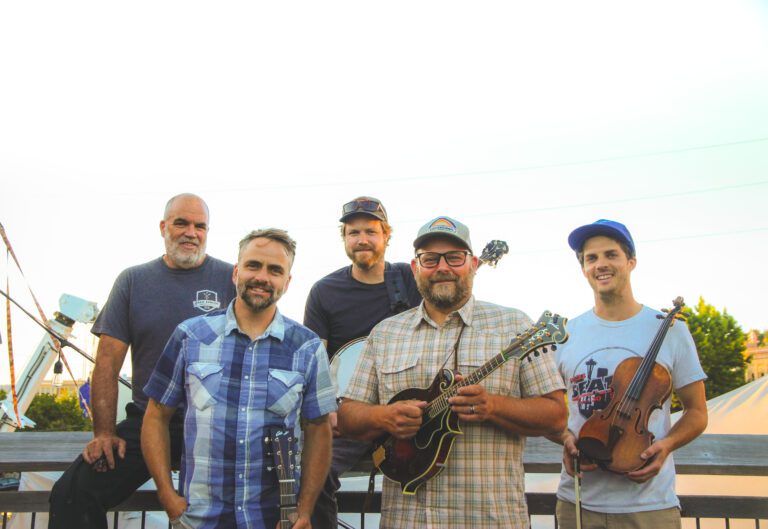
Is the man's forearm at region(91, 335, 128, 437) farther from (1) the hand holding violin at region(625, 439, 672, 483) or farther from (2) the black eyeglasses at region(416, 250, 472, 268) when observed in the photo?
(1) the hand holding violin at region(625, 439, 672, 483)

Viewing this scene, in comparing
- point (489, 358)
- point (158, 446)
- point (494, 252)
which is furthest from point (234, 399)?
point (494, 252)

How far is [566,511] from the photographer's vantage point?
317 centimetres

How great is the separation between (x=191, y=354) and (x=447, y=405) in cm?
117

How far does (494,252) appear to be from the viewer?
4188 millimetres

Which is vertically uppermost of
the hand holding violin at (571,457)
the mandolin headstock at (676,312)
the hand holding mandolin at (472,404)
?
the mandolin headstock at (676,312)

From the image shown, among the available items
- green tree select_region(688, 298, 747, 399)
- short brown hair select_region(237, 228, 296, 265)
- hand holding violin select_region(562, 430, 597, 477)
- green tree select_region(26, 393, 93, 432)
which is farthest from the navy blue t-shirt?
green tree select_region(688, 298, 747, 399)

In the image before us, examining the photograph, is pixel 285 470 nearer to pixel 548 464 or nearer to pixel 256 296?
pixel 256 296

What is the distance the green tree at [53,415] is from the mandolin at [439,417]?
24931mm

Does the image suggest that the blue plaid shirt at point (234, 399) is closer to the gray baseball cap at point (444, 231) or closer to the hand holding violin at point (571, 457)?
the gray baseball cap at point (444, 231)

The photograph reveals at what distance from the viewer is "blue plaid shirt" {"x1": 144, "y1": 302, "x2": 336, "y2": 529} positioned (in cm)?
275

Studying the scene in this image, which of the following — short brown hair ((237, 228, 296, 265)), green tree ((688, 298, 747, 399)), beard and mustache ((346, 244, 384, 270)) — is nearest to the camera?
short brown hair ((237, 228, 296, 265))

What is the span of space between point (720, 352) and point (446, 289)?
37013 millimetres

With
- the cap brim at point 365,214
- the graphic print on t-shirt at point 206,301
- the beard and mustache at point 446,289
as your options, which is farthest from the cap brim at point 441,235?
the graphic print on t-shirt at point 206,301

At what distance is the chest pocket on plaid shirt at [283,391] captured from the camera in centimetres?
286
